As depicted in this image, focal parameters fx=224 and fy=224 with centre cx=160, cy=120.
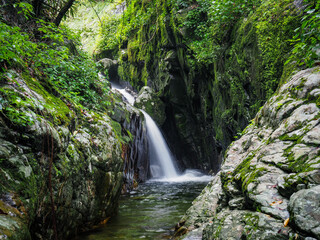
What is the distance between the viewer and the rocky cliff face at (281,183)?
2.09 m

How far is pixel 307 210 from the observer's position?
6.44 feet

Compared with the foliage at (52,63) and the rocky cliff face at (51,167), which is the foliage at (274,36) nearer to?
the rocky cliff face at (51,167)

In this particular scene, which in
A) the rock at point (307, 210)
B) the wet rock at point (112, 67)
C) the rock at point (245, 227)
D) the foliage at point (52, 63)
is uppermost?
the wet rock at point (112, 67)

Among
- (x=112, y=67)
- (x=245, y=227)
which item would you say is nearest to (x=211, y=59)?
(x=245, y=227)

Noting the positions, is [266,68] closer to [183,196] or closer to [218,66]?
[218,66]

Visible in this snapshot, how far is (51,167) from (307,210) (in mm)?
3550

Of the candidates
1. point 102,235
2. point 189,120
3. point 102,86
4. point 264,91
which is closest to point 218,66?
point 264,91

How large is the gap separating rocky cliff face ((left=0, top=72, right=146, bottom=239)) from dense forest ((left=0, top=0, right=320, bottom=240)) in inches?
0.7

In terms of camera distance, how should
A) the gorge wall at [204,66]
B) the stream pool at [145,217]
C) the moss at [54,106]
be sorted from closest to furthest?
the moss at [54,106] < the stream pool at [145,217] < the gorge wall at [204,66]

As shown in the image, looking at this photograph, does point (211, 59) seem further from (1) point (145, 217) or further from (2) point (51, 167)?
(2) point (51, 167)

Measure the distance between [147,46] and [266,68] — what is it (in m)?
13.5

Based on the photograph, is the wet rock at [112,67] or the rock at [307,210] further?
the wet rock at [112,67]

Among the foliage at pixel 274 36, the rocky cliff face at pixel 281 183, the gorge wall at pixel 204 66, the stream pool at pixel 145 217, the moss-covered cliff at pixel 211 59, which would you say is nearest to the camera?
the rocky cliff face at pixel 281 183

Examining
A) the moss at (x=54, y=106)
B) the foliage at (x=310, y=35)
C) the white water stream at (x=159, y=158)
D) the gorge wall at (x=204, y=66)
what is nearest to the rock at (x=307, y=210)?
the foliage at (x=310, y=35)
